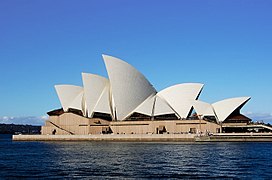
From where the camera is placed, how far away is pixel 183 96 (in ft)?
244

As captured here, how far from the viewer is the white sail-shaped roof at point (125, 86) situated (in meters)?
72.9

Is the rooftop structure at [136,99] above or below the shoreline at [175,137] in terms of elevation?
above

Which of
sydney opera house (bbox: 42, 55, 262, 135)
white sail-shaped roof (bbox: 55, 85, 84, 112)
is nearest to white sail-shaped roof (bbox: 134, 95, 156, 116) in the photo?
sydney opera house (bbox: 42, 55, 262, 135)

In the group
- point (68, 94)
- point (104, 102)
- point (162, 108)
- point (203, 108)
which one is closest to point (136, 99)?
point (162, 108)

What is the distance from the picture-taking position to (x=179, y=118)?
244 feet

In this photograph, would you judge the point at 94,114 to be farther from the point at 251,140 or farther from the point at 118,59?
the point at 251,140

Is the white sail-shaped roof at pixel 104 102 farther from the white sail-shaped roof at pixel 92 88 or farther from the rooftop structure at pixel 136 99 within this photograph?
the white sail-shaped roof at pixel 92 88

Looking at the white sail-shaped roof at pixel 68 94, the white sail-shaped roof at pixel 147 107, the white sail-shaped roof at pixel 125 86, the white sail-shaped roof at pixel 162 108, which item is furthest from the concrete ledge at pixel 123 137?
Answer: the white sail-shaped roof at pixel 162 108

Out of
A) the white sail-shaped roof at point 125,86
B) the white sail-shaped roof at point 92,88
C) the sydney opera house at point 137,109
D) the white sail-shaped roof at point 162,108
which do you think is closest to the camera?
the sydney opera house at point 137,109

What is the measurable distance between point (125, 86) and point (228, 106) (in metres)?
18.4

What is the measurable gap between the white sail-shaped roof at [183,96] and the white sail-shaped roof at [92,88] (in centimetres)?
1256

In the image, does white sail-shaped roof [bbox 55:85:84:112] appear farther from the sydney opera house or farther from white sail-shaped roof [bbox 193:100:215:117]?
white sail-shaped roof [bbox 193:100:215:117]

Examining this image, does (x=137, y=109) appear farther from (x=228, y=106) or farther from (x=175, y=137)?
(x=228, y=106)

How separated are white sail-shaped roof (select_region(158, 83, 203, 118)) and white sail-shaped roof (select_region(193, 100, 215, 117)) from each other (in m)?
1.03
